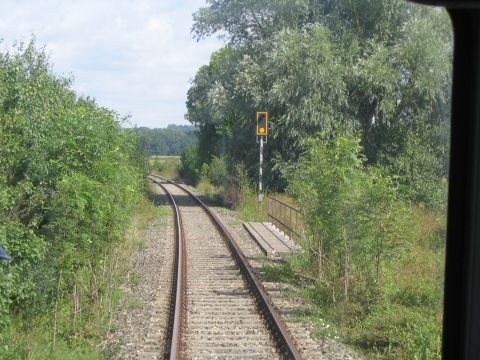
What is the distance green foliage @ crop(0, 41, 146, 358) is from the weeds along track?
1536mm

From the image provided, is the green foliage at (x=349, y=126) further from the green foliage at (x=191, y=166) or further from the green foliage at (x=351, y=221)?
the green foliage at (x=191, y=166)

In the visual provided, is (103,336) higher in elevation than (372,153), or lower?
lower

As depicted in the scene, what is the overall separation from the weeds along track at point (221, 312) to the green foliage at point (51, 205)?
1536mm

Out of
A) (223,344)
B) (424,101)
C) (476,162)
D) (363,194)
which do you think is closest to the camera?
(476,162)

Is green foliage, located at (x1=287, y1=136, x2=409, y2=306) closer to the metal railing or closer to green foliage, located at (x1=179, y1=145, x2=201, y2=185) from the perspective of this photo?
the metal railing

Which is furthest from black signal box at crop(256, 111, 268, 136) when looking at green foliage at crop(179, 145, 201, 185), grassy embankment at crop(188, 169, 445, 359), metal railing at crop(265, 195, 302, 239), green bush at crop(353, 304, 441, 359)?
green foliage at crop(179, 145, 201, 185)

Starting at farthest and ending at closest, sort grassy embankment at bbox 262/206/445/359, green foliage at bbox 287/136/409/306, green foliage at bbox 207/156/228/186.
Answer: green foliage at bbox 207/156/228/186 → green foliage at bbox 287/136/409/306 → grassy embankment at bbox 262/206/445/359

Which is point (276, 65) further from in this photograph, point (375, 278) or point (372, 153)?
point (375, 278)

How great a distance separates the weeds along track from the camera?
29.8 ft

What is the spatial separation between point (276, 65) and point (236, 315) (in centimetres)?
1764

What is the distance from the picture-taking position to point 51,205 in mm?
10203

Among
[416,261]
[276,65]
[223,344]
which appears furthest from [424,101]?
[223,344]

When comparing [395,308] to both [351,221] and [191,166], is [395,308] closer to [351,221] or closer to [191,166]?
[351,221]

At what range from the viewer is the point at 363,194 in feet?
35.3
